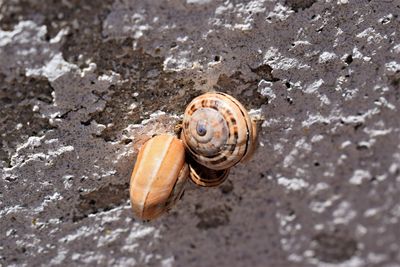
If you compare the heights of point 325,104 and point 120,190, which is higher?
point 325,104

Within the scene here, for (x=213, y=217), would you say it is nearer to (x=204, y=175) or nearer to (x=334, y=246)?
(x=204, y=175)

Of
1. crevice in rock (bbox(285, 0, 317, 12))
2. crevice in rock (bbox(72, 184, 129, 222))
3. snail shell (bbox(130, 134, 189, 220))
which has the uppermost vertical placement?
crevice in rock (bbox(285, 0, 317, 12))

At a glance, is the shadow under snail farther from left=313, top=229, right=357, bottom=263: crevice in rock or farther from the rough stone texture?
left=313, top=229, right=357, bottom=263: crevice in rock

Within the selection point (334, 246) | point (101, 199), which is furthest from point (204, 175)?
point (334, 246)

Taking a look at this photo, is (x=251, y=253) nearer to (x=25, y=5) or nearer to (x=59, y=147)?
(x=59, y=147)

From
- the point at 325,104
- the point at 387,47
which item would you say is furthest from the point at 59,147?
the point at 387,47

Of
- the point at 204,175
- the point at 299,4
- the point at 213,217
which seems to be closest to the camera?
the point at 299,4

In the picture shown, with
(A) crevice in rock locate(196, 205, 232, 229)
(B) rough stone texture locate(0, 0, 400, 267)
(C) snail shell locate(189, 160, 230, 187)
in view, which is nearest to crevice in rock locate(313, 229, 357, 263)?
(B) rough stone texture locate(0, 0, 400, 267)
